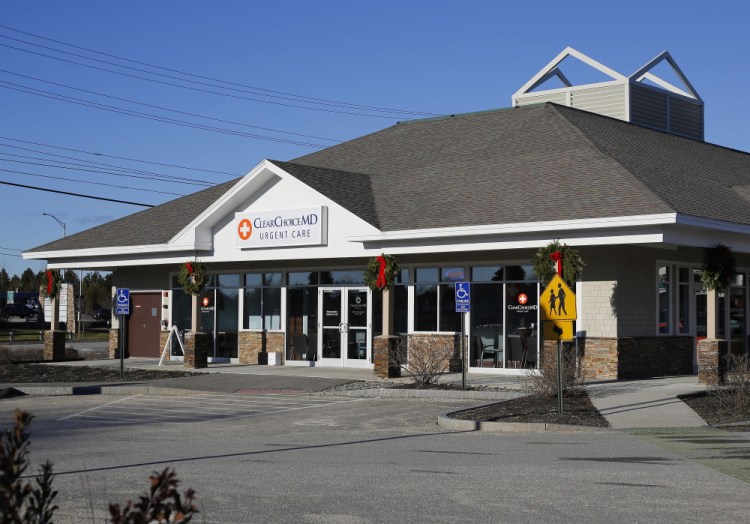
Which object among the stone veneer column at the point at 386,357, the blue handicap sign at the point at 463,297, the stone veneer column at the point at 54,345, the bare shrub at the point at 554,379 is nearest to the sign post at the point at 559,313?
the bare shrub at the point at 554,379

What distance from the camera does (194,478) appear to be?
36.8 feet

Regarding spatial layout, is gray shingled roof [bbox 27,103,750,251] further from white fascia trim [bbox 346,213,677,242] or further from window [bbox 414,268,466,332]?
window [bbox 414,268,466,332]

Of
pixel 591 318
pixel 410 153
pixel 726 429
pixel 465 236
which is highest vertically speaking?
pixel 410 153

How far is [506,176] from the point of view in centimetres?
2812

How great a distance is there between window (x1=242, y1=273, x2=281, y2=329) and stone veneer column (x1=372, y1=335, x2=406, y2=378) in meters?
6.39

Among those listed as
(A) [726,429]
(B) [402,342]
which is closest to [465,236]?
(B) [402,342]

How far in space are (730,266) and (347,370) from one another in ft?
35.2

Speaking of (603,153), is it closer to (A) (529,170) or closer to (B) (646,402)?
(A) (529,170)

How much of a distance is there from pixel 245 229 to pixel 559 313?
1465 centimetres

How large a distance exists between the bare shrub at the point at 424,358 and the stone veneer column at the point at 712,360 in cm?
580

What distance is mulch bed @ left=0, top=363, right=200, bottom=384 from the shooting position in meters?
27.6

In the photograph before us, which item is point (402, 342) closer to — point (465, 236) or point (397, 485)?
point (465, 236)

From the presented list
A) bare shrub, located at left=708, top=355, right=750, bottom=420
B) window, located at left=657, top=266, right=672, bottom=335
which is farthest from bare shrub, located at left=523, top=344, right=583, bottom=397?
window, located at left=657, top=266, right=672, bottom=335

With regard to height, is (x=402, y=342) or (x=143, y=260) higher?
(x=143, y=260)
